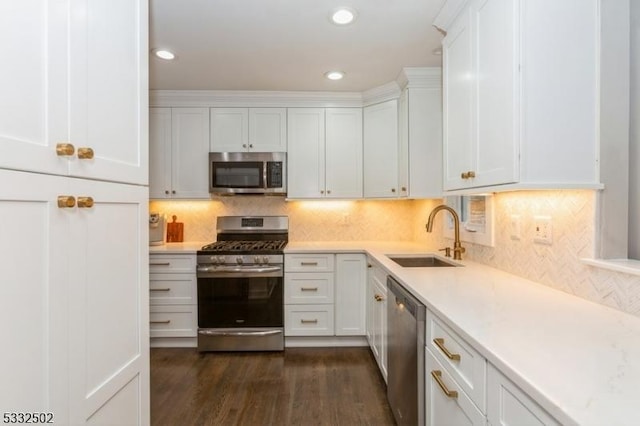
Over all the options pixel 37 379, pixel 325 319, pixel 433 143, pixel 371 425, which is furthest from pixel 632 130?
pixel 325 319

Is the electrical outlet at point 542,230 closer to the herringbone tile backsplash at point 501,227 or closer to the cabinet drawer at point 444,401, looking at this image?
the herringbone tile backsplash at point 501,227

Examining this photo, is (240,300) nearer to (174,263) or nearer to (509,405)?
(174,263)

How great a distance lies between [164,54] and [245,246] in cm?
167

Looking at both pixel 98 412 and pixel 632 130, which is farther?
pixel 632 130

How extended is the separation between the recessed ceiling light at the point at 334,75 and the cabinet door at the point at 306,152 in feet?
1.43

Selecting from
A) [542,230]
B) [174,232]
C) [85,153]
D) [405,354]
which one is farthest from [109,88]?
[174,232]

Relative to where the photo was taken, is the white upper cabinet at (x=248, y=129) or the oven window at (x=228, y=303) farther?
the white upper cabinet at (x=248, y=129)

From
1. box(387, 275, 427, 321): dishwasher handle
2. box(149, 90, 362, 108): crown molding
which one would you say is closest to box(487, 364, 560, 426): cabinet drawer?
box(387, 275, 427, 321): dishwasher handle

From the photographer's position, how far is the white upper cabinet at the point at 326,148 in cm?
315

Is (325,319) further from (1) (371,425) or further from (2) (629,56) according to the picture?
(2) (629,56)

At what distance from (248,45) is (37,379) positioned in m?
2.15

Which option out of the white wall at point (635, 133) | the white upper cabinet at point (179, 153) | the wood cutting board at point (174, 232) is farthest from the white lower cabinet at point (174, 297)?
the white wall at point (635, 133)

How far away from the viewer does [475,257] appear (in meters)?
2.16

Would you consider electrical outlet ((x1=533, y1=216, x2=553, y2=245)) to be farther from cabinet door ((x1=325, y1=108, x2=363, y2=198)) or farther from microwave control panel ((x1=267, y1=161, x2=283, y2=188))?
microwave control panel ((x1=267, y1=161, x2=283, y2=188))
